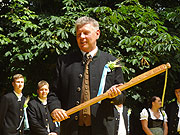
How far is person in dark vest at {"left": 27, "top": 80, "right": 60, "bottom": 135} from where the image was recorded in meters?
5.59

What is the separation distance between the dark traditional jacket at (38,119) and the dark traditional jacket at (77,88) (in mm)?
2653

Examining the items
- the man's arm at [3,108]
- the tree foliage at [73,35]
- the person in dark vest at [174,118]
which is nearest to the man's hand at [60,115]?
the man's arm at [3,108]

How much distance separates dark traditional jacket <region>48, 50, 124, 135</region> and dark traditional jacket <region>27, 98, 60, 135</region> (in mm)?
2653

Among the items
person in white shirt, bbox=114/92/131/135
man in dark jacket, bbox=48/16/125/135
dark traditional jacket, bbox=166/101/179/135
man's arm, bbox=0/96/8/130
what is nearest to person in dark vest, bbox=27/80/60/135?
man's arm, bbox=0/96/8/130

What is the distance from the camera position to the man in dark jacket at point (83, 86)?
9.61ft

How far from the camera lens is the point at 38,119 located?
18.8ft

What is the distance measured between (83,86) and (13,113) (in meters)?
3.22

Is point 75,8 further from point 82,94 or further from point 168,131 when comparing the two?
point 82,94

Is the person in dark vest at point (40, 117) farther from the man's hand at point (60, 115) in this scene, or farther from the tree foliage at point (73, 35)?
the man's hand at point (60, 115)

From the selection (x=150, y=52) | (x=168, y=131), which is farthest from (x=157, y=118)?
(x=150, y=52)

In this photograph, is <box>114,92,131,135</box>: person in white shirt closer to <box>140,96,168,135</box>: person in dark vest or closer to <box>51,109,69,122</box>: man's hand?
<box>140,96,168,135</box>: person in dark vest

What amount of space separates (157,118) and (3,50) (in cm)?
400

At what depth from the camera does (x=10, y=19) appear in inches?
297

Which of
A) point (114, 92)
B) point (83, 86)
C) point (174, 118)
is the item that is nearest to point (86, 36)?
point (83, 86)
